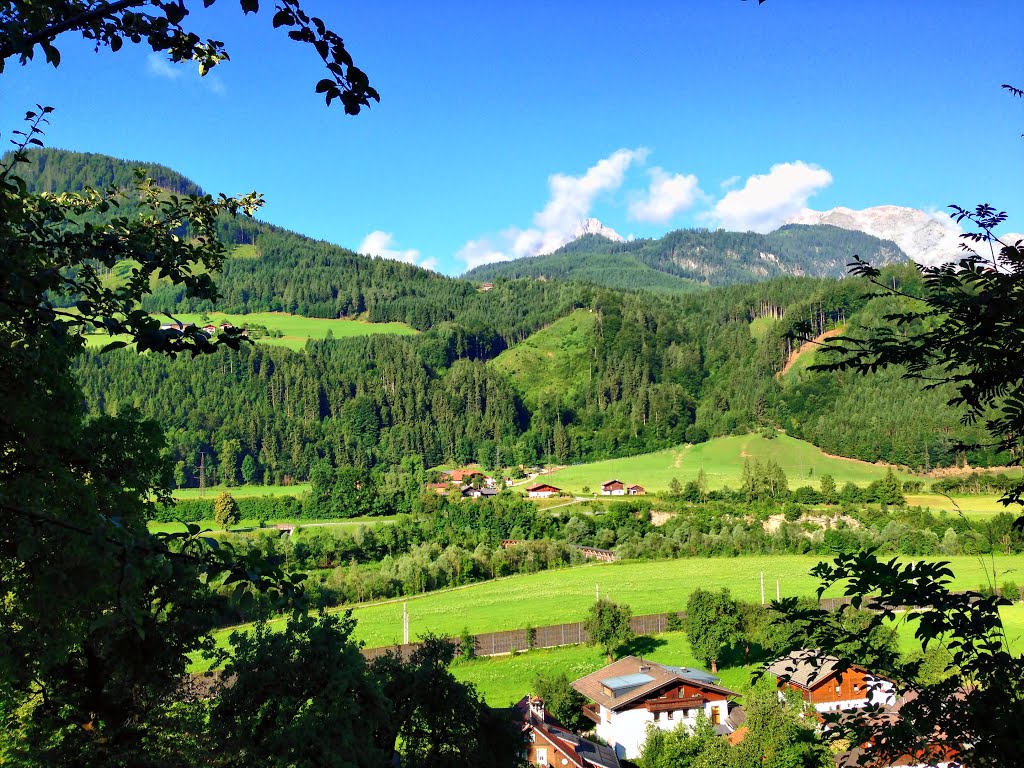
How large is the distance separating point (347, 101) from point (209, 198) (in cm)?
417

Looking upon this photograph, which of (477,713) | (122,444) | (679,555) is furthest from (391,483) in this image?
(122,444)

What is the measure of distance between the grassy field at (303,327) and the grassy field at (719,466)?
244 ft

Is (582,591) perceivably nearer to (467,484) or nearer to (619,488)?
(619,488)

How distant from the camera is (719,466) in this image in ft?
348

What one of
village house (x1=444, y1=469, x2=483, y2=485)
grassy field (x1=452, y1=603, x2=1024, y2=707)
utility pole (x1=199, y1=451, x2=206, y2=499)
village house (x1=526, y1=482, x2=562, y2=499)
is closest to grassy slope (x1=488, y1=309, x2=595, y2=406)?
village house (x1=444, y1=469, x2=483, y2=485)

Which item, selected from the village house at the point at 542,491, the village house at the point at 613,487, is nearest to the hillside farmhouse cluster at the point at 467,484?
the village house at the point at 542,491

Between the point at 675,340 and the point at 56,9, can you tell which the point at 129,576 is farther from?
the point at 675,340

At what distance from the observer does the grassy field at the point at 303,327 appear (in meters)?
158

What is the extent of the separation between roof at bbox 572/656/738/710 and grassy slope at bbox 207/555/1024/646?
11627 mm

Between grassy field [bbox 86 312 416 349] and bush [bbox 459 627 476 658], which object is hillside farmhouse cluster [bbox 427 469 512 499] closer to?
bush [bbox 459 627 476 658]

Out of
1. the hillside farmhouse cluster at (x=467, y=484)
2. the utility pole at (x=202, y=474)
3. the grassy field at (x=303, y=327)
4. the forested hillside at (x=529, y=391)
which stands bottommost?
the hillside farmhouse cluster at (x=467, y=484)

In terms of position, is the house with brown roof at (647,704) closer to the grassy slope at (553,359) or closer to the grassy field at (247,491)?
the grassy field at (247,491)

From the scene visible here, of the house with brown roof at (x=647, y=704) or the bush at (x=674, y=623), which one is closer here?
the house with brown roof at (x=647, y=704)

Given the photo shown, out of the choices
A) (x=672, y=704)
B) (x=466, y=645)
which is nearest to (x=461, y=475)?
(x=466, y=645)
